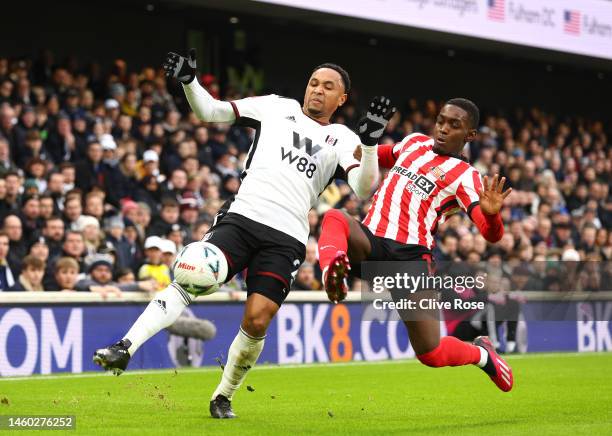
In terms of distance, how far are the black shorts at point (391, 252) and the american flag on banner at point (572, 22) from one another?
17.1 metres

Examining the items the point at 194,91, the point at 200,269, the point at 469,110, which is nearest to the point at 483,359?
the point at 469,110

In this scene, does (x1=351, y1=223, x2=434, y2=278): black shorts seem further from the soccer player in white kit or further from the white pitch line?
the white pitch line

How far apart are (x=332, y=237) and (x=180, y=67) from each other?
1511 mm

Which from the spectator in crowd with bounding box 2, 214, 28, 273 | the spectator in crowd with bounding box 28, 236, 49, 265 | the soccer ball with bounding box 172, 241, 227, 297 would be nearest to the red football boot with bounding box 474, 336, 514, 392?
the soccer ball with bounding box 172, 241, 227, 297

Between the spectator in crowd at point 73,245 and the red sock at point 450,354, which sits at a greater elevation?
the spectator in crowd at point 73,245

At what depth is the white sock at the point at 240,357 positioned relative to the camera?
7.92 metres

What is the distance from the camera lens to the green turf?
7.81 metres

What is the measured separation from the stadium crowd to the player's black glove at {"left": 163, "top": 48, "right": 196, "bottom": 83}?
19.9 feet

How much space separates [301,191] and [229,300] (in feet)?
22.3

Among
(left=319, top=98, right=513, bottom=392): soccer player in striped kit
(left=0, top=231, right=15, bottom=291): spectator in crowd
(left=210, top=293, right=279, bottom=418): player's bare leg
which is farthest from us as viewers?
(left=0, top=231, right=15, bottom=291): spectator in crowd

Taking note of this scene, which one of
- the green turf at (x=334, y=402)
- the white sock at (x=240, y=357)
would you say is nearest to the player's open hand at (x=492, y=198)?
the green turf at (x=334, y=402)

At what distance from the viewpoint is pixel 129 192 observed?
16.0m

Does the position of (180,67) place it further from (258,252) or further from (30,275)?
(30,275)

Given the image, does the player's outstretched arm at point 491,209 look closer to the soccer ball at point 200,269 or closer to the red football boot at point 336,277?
the red football boot at point 336,277
